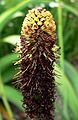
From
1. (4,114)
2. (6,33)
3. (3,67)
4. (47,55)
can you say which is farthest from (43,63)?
(6,33)

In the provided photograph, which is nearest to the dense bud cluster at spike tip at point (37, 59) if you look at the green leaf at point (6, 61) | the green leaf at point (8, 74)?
the green leaf at point (6, 61)

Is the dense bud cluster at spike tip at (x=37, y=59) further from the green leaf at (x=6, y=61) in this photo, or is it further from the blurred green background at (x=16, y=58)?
the green leaf at (x=6, y=61)

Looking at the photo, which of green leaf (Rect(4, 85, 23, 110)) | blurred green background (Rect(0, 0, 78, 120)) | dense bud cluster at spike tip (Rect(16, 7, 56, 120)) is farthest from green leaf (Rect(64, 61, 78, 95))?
dense bud cluster at spike tip (Rect(16, 7, 56, 120))

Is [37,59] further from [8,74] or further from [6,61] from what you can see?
[8,74]

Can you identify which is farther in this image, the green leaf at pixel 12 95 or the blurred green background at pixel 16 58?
the green leaf at pixel 12 95

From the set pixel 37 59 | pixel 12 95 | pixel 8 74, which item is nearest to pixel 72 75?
pixel 12 95
